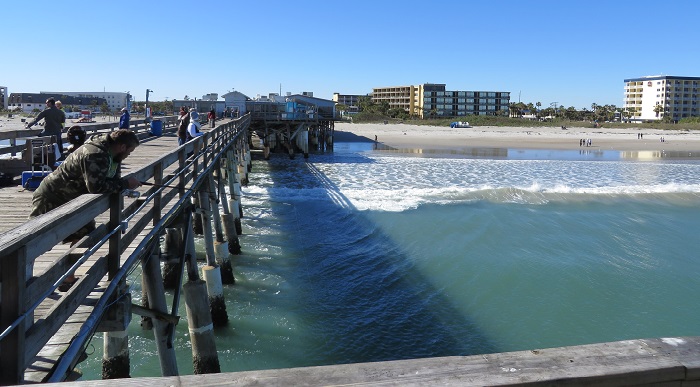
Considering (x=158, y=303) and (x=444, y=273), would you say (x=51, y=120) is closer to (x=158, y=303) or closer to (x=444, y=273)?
(x=158, y=303)

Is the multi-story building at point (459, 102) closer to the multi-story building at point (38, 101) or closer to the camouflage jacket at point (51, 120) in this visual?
the multi-story building at point (38, 101)

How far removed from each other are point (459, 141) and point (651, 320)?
55592 millimetres

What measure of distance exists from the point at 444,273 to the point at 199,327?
22.3ft

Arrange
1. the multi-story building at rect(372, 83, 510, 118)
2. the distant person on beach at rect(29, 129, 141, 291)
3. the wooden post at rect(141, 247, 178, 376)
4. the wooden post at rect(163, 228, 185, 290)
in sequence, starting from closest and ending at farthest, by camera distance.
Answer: the distant person on beach at rect(29, 129, 141, 291), the wooden post at rect(141, 247, 178, 376), the wooden post at rect(163, 228, 185, 290), the multi-story building at rect(372, 83, 510, 118)

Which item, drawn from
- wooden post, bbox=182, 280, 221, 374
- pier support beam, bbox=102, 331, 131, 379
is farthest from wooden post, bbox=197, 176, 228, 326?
pier support beam, bbox=102, 331, 131, 379

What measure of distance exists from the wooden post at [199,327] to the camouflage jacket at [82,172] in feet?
10.1

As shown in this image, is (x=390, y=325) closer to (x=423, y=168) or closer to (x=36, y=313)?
(x=36, y=313)

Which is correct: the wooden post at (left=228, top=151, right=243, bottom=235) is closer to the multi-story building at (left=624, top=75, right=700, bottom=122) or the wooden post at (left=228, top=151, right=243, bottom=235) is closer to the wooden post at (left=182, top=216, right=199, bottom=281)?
the wooden post at (left=182, top=216, right=199, bottom=281)

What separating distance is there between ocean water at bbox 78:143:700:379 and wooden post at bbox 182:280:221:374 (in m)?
0.56

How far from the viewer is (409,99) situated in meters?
156

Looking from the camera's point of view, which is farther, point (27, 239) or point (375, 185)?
point (375, 185)

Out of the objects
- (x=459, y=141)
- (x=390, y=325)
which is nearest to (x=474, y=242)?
(x=390, y=325)

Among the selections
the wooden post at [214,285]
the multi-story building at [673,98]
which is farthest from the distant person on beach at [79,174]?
the multi-story building at [673,98]

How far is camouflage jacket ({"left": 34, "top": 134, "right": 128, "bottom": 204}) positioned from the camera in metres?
4.32
